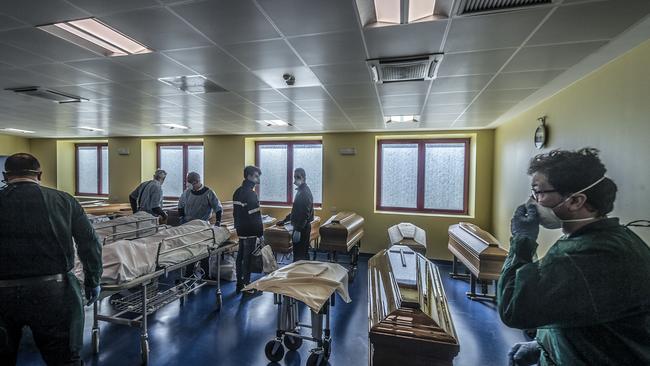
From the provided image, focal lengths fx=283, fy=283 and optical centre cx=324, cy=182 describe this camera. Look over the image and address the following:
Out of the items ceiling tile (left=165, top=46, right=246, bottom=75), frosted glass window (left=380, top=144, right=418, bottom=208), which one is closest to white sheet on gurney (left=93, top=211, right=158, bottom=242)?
ceiling tile (left=165, top=46, right=246, bottom=75)

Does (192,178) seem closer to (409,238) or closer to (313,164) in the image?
(313,164)

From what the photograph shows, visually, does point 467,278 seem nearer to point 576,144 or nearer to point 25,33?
point 576,144

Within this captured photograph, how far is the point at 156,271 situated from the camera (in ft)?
8.50

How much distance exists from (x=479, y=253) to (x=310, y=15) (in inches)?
129

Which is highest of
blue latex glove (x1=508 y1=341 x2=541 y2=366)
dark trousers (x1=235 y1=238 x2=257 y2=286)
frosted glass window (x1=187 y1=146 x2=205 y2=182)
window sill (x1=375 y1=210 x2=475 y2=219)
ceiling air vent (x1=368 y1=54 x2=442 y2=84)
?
ceiling air vent (x1=368 y1=54 x2=442 y2=84)

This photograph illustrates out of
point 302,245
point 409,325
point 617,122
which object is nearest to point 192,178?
point 302,245

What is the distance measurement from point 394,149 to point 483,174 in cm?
174

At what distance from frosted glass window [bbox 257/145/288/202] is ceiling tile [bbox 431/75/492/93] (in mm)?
4176

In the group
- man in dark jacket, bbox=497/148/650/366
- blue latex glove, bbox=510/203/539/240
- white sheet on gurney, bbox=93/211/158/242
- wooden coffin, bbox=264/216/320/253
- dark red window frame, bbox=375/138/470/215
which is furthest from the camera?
dark red window frame, bbox=375/138/470/215

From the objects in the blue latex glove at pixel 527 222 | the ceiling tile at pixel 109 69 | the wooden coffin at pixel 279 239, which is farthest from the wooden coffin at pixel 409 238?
the ceiling tile at pixel 109 69

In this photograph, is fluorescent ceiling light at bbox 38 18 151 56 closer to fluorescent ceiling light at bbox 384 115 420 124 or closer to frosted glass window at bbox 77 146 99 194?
fluorescent ceiling light at bbox 384 115 420 124

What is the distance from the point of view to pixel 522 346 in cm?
152

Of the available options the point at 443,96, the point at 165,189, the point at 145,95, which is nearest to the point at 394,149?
the point at 443,96

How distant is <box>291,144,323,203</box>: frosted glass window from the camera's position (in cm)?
636
